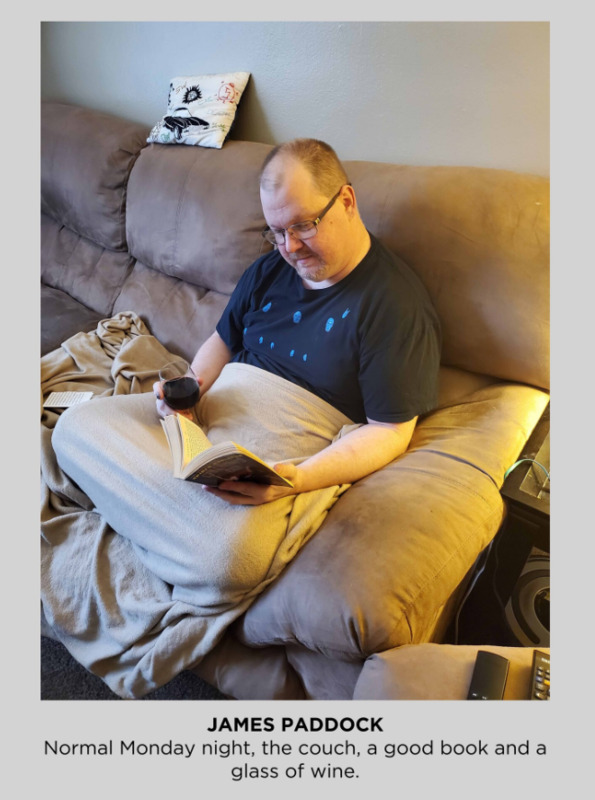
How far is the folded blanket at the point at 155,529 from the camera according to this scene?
0.99 metres

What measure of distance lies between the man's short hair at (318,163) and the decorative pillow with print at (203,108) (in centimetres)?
64

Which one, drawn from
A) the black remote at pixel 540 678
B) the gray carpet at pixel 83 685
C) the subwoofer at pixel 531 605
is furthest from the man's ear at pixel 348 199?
the gray carpet at pixel 83 685

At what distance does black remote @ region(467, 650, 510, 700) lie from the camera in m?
0.82

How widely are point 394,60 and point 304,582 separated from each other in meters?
1.13

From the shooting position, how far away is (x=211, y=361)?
146cm

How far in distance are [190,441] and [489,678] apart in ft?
1.98

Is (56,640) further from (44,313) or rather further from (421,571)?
(44,313)

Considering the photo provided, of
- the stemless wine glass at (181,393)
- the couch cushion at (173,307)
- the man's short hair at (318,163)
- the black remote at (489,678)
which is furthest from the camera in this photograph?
the couch cushion at (173,307)

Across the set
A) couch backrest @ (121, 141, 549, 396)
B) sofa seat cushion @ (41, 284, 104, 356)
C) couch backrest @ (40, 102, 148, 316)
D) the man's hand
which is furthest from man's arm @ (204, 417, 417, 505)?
couch backrest @ (40, 102, 148, 316)

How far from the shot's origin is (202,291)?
1.75 meters

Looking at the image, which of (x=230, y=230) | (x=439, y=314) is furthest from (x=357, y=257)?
(x=230, y=230)

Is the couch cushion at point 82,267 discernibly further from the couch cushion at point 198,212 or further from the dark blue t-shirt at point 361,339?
→ the dark blue t-shirt at point 361,339

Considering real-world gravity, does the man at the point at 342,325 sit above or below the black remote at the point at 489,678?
above

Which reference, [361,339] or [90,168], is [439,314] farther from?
[90,168]
